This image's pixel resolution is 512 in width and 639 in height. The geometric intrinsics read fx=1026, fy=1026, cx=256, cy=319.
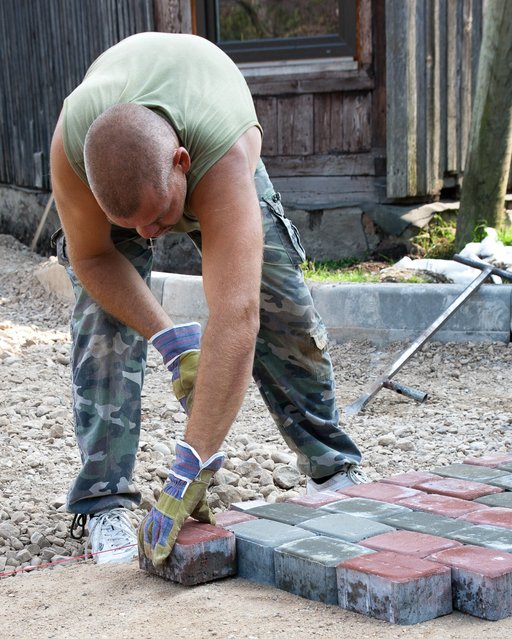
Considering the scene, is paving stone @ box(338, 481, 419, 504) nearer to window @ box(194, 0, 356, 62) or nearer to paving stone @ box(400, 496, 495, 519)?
paving stone @ box(400, 496, 495, 519)

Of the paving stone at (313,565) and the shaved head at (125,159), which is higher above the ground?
the shaved head at (125,159)

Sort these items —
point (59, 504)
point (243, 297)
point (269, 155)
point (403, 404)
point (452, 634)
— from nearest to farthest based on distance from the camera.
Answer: point (452, 634)
point (243, 297)
point (59, 504)
point (403, 404)
point (269, 155)

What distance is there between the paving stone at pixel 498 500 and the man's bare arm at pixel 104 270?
104 cm

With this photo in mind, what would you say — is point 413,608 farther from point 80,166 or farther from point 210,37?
point 210,37

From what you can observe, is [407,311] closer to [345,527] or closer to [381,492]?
[381,492]

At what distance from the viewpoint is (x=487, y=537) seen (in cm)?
256

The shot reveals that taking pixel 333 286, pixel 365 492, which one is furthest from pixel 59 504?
pixel 333 286

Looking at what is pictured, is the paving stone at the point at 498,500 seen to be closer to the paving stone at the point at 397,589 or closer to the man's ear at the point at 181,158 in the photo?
the paving stone at the point at 397,589

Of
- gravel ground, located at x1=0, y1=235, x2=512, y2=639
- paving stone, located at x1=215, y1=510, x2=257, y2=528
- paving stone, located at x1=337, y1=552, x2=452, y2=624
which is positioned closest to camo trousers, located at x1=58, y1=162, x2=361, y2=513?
gravel ground, located at x1=0, y1=235, x2=512, y2=639

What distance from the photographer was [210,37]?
25.4 feet

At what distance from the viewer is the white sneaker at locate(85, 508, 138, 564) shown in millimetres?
2996

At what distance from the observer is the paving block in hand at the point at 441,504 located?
110 inches

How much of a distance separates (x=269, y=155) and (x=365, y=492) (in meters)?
4.85

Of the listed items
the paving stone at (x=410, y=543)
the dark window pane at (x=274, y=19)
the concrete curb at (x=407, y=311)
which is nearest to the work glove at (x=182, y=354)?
the paving stone at (x=410, y=543)
